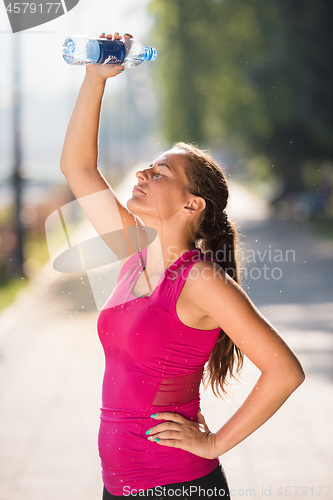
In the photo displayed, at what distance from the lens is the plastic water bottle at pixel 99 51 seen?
2111 millimetres

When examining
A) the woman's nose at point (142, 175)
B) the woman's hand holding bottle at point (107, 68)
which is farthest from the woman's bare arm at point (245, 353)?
the woman's hand holding bottle at point (107, 68)

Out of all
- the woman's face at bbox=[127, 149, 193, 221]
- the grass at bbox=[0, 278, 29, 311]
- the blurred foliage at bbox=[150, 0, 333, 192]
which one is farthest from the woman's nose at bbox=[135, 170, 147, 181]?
the blurred foliage at bbox=[150, 0, 333, 192]

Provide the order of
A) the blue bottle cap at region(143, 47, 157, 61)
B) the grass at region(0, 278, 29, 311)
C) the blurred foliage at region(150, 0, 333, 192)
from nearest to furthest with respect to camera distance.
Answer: the blue bottle cap at region(143, 47, 157, 61) < the grass at region(0, 278, 29, 311) < the blurred foliage at region(150, 0, 333, 192)

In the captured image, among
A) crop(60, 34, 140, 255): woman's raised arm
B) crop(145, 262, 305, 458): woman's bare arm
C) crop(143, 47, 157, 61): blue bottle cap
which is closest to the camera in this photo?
crop(145, 262, 305, 458): woman's bare arm

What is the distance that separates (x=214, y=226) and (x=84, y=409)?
3.00 meters

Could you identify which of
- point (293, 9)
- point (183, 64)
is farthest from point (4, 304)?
point (183, 64)

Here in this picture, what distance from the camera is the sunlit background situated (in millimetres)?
4039

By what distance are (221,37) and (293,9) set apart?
3.25m

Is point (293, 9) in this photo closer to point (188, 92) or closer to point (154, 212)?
point (188, 92)

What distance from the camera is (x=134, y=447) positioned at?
1861mm

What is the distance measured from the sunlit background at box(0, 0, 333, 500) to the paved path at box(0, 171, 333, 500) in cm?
1

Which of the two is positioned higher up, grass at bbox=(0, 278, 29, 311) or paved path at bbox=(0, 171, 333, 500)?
paved path at bbox=(0, 171, 333, 500)

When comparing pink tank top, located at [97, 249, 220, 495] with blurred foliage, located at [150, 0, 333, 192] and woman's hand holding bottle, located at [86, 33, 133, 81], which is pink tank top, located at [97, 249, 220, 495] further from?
blurred foliage, located at [150, 0, 333, 192]

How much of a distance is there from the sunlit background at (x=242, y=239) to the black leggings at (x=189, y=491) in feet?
4.28
